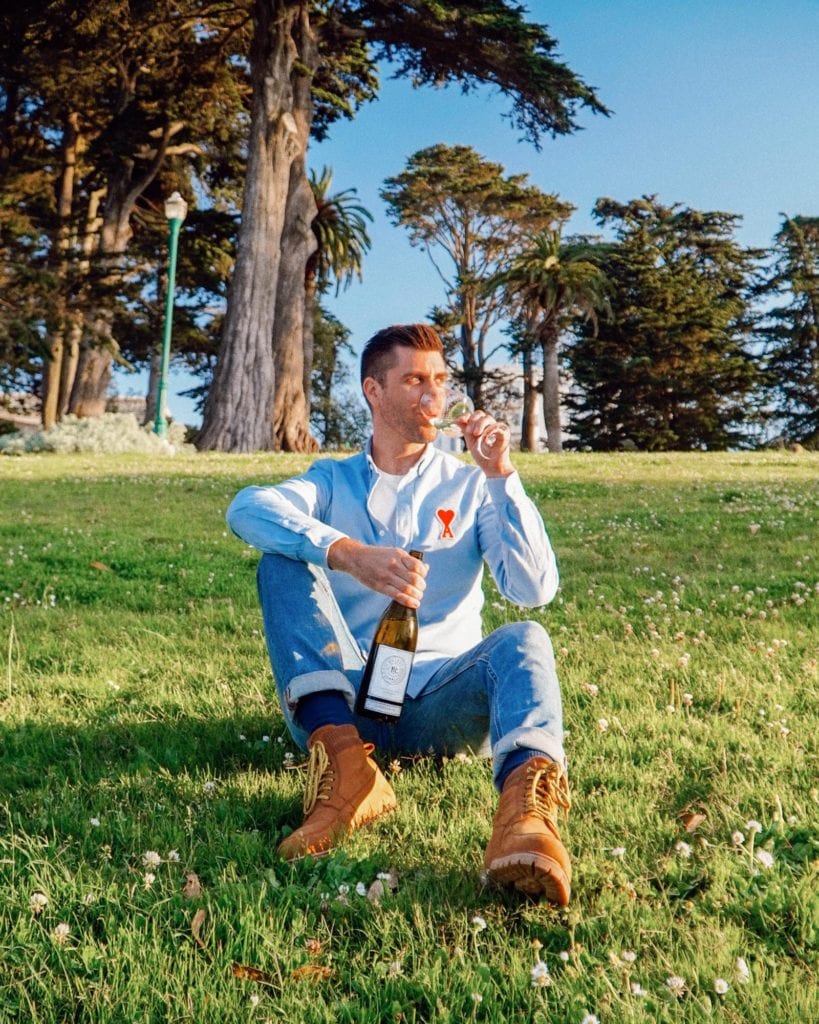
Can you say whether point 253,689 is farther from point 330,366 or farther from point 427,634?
point 330,366

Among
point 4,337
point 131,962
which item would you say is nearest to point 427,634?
point 131,962

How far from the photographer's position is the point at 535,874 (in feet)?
7.66

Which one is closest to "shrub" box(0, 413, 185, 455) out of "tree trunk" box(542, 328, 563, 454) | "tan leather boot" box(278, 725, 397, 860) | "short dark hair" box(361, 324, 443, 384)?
"short dark hair" box(361, 324, 443, 384)

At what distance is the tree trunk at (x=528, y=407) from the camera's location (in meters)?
42.2

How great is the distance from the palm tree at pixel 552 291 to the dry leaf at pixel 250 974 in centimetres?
3785

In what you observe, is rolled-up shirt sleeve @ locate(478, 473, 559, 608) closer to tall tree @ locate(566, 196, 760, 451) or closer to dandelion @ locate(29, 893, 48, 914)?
dandelion @ locate(29, 893, 48, 914)

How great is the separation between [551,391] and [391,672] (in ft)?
125

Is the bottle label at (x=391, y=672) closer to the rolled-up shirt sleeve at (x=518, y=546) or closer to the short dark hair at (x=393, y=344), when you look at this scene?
the rolled-up shirt sleeve at (x=518, y=546)

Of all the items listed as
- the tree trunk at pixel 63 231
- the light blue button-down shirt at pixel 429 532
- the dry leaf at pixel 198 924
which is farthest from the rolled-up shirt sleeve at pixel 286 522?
the tree trunk at pixel 63 231

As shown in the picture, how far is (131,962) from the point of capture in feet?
7.01

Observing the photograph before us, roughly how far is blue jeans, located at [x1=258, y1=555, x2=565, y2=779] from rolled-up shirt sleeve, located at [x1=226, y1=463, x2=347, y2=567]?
101 mm

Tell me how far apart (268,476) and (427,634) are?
396 inches

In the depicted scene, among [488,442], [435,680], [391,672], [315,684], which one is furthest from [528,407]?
[315,684]

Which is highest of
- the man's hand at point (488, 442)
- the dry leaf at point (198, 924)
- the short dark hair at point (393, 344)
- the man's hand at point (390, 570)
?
the short dark hair at point (393, 344)
